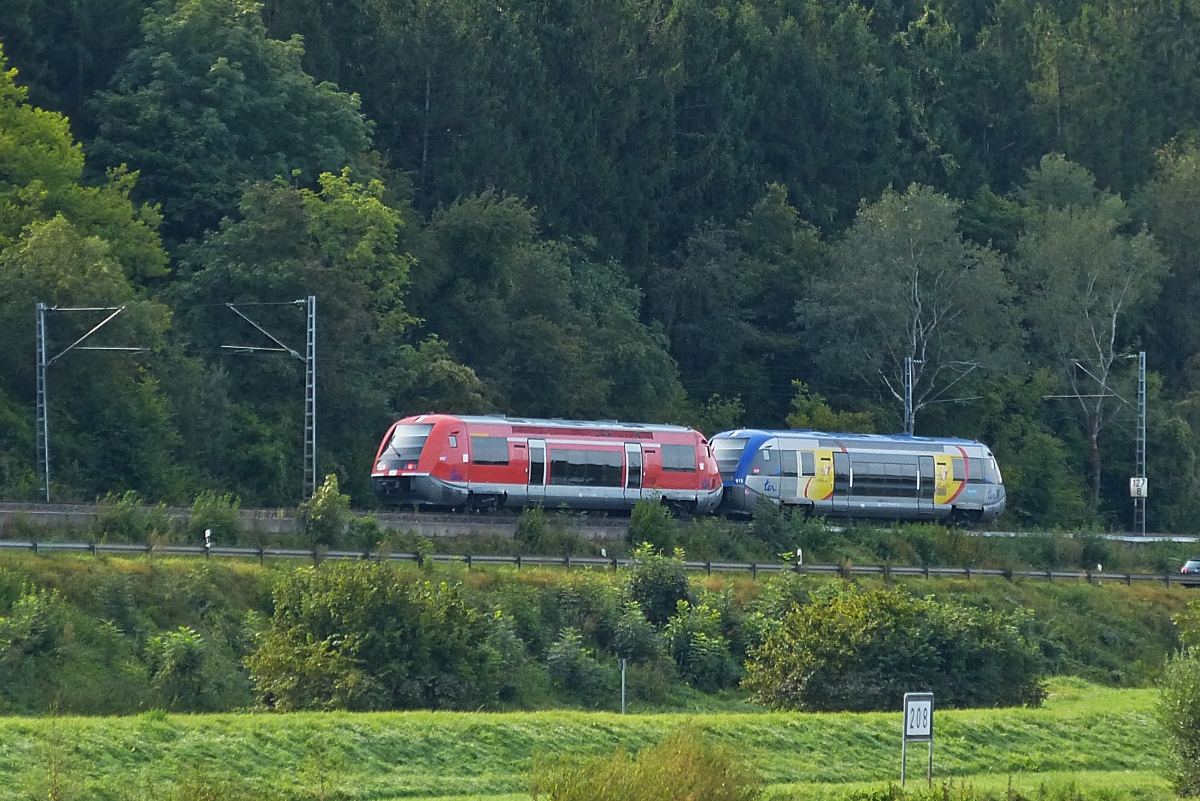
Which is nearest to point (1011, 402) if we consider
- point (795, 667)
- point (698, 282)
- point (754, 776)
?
point (698, 282)

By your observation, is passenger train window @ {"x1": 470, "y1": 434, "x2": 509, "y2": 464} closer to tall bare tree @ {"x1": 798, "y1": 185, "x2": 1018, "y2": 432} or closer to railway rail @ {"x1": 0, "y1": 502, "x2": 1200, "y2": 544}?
railway rail @ {"x1": 0, "y1": 502, "x2": 1200, "y2": 544}

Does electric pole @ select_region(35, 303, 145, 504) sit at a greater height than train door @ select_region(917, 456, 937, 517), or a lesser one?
greater

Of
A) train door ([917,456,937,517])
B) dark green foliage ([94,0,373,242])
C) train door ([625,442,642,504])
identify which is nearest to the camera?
train door ([625,442,642,504])

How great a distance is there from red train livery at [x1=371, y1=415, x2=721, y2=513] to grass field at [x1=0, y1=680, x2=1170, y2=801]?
21420mm

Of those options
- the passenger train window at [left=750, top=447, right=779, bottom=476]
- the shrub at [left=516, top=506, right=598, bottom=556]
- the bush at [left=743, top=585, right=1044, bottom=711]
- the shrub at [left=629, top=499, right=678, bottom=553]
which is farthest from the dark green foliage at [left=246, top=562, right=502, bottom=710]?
the passenger train window at [left=750, top=447, right=779, bottom=476]

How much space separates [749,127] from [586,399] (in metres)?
24.6

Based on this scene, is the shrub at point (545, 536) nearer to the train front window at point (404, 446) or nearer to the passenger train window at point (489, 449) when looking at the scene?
the passenger train window at point (489, 449)

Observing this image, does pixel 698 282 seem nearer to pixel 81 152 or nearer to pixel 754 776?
pixel 81 152

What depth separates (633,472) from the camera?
55094 millimetres

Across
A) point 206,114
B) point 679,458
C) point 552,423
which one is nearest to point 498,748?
point 552,423

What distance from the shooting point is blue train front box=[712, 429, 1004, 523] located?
2308 inches

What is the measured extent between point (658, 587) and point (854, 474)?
18936 mm

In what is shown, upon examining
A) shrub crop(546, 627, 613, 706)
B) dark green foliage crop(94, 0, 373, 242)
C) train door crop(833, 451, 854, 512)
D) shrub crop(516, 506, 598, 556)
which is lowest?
shrub crop(546, 627, 613, 706)

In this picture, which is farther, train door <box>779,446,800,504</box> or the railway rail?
train door <box>779,446,800,504</box>
